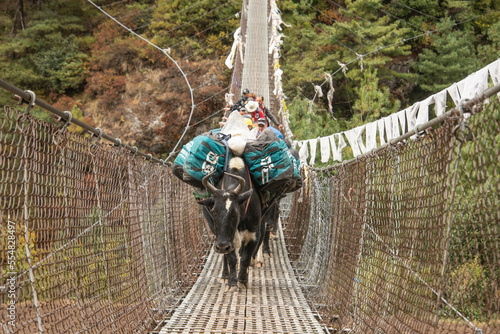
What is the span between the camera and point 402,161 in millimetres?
2092

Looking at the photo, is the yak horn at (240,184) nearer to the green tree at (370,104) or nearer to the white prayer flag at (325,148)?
the white prayer flag at (325,148)

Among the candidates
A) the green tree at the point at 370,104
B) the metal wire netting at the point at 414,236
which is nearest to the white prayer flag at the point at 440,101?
the metal wire netting at the point at 414,236

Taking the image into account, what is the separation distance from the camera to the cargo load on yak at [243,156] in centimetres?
301

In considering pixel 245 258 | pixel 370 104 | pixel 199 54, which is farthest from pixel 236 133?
pixel 199 54

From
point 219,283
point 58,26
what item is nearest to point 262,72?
point 219,283

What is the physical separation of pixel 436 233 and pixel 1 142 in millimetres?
1382

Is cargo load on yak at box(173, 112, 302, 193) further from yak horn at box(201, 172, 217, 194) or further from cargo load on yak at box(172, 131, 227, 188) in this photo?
yak horn at box(201, 172, 217, 194)

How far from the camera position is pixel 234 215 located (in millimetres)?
2832

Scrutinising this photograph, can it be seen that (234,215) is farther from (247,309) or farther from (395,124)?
(395,124)

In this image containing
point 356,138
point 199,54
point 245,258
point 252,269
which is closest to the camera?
point 245,258

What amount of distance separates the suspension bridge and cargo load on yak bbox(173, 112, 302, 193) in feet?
1.12

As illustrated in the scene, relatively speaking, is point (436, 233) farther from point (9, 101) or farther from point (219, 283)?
point (9, 101)

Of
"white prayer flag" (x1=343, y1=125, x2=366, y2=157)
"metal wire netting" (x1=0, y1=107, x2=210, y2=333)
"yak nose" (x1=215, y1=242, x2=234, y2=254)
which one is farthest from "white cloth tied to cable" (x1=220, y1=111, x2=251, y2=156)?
"white prayer flag" (x1=343, y1=125, x2=366, y2=157)

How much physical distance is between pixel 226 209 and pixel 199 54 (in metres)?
15.4
